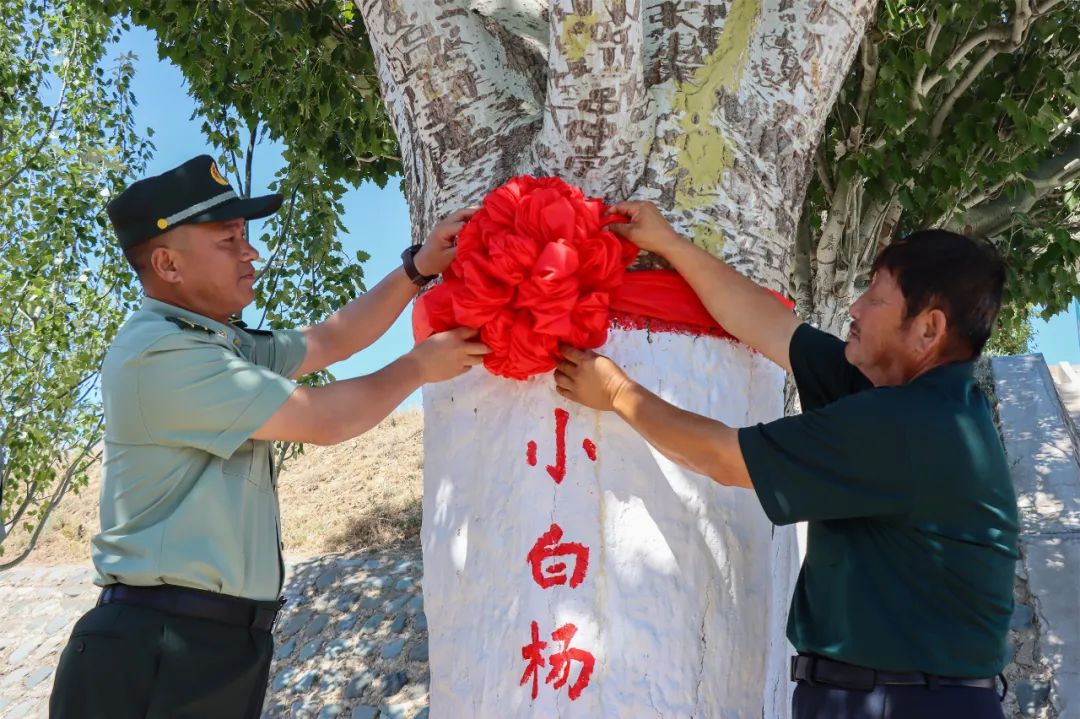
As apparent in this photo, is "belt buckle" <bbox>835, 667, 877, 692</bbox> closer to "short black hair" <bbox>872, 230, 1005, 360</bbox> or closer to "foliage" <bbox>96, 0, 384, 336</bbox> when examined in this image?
"short black hair" <bbox>872, 230, 1005, 360</bbox>

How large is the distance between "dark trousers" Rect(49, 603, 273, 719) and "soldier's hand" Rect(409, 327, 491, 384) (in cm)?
78

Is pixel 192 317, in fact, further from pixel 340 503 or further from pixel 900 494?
pixel 340 503

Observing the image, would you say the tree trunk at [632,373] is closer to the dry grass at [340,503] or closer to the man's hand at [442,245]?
the man's hand at [442,245]

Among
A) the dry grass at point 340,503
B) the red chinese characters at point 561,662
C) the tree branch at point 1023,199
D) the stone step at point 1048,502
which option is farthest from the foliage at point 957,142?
the dry grass at point 340,503

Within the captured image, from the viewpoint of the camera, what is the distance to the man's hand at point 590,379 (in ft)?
7.18

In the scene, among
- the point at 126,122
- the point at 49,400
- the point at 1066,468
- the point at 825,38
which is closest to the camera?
the point at 825,38

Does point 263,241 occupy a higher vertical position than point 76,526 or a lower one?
higher

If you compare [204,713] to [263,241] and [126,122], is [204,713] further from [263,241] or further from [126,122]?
[126,122]

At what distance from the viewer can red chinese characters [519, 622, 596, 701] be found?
212cm

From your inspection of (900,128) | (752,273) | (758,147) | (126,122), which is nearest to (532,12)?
(758,147)

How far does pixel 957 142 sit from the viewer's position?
6270mm

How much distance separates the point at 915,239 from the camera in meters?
2.20

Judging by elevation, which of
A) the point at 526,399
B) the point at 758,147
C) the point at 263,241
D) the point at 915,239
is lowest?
the point at 526,399

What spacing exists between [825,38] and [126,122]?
8197mm
